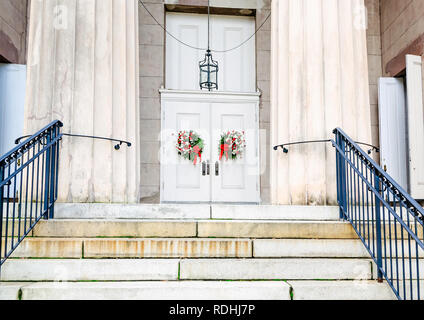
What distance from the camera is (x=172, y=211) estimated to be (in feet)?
14.8

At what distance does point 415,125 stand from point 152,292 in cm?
515

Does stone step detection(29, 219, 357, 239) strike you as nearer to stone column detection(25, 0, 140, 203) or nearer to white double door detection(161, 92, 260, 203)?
stone column detection(25, 0, 140, 203)

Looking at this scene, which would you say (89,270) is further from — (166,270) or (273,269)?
(273,269)

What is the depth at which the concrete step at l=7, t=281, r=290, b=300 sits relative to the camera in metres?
3.09

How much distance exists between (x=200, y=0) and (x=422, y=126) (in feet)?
15.2

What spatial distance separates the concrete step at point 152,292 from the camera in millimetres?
3086

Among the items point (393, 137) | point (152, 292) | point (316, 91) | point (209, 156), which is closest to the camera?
point (152, 292)

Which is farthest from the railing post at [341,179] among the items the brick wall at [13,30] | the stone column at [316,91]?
the brick wall at [13,30]

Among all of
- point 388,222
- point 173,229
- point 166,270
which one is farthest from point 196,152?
point 166,270

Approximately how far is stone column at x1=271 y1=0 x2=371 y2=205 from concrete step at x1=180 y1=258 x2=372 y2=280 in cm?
161

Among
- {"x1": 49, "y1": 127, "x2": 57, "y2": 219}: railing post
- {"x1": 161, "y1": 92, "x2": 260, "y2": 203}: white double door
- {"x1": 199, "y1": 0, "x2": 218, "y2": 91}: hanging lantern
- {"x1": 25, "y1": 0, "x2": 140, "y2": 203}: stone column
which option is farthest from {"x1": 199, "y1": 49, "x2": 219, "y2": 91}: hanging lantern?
{"x1": 49, "y1": 127, "x2": 57, "y2": 219}: railing post

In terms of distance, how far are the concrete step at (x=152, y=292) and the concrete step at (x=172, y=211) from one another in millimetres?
1333

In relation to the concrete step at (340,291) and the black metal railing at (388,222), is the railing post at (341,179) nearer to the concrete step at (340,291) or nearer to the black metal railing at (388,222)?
the black metal railing at (388,222)

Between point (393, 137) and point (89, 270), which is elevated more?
point (393, 137)
